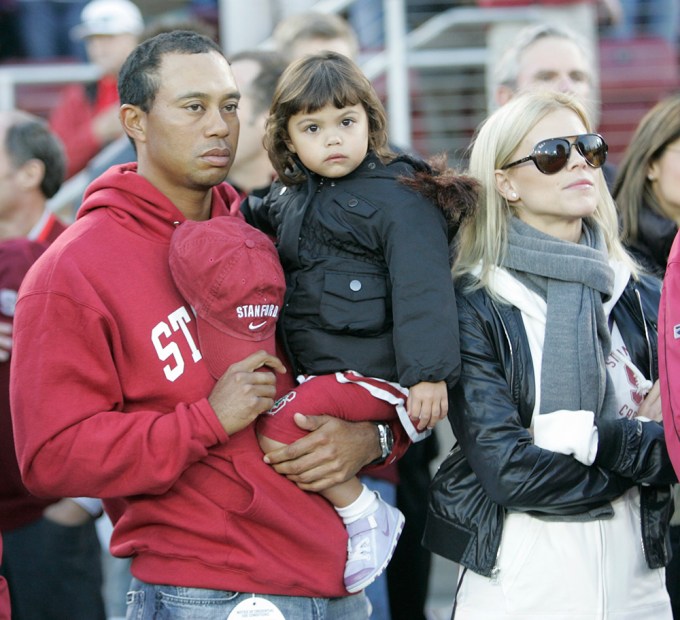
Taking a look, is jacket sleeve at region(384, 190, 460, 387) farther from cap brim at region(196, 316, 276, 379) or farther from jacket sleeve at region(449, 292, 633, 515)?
cap brim at region(196, 316, 276, 379)

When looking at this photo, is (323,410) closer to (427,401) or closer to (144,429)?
(427,401)

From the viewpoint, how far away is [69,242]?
125 inches

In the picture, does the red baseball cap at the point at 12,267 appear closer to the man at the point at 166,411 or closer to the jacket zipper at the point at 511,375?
the man at the point at 166,411

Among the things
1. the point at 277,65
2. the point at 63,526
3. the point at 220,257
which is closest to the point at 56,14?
the point at 277,65

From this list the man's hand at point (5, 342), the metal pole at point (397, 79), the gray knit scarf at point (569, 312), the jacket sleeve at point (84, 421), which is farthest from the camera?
the metal pole at point (397, 79)

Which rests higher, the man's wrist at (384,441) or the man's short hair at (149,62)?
the man's short hair at (149,62)

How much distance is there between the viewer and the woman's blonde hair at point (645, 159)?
4270mm

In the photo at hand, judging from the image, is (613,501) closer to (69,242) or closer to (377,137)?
(377,137)

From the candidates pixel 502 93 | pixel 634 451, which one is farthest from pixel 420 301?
pixel 502 93

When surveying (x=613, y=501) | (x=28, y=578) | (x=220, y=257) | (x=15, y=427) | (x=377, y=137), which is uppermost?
(x=377, y=137)

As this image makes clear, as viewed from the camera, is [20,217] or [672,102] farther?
[20,217]

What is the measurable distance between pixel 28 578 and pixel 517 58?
2.93 metres

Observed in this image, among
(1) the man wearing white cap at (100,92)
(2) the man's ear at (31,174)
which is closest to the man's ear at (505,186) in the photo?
(2) the man's ear at (31,174)

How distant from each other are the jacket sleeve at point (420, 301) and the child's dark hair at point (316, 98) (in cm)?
31
